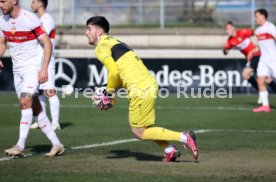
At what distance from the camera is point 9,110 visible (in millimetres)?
20172

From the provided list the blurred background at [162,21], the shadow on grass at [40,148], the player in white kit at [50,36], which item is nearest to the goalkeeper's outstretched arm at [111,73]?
the shadow on grass at [40,148]

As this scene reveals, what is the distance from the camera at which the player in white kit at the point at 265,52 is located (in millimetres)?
20125

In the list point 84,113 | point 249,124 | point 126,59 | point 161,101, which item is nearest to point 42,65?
point 126,59

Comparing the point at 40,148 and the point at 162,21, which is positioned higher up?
the point at 162,21

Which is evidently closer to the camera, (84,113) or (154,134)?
(154,134)

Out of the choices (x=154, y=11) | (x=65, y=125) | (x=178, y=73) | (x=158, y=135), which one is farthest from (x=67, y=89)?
(x=158, y=135)

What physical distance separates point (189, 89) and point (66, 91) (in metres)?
3.93

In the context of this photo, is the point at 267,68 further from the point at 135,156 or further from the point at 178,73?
the point at 135,156

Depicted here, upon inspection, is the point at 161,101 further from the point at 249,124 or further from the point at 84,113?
the point at 249,124

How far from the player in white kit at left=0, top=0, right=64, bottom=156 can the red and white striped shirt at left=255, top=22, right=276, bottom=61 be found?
9529 millimetres

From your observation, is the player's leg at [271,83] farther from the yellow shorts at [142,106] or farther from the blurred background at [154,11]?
the yellow shorts at [142,106]

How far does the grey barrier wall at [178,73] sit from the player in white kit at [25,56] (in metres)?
13.9

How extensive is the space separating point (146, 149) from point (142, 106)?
1945 mm

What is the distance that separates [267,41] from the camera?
20391 millimetres
